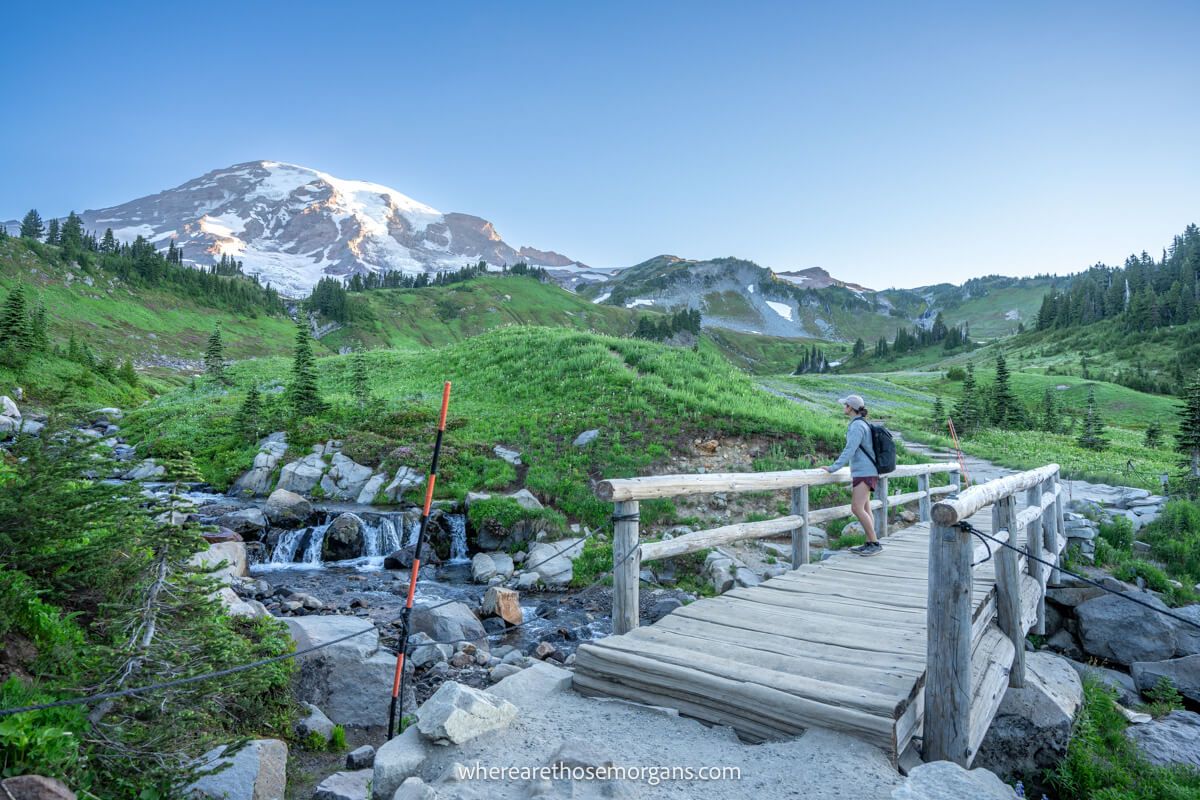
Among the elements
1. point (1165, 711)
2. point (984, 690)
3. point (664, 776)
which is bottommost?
point (1165, 711)

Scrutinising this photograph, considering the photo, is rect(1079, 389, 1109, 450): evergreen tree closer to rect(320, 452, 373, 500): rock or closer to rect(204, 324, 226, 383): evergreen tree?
rect(320, 452, 373, 500): rock

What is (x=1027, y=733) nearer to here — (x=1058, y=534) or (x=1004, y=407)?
(x=1058, y=534)

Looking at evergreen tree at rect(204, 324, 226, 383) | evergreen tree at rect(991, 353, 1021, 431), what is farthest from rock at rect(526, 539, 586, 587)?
evergreen tree at rect(991, 353, 1021, 431)

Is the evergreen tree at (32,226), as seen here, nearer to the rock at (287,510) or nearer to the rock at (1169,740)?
the rock at (287,510)

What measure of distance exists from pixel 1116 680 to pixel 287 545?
1616cm

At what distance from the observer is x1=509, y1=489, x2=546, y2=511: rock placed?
15.3 metres

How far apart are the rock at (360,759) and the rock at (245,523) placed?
10.4 m

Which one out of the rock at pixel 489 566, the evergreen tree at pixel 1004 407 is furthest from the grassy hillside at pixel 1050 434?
the rock at pixel 489 566

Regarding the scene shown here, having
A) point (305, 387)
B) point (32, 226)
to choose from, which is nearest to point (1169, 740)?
point (305, 387)

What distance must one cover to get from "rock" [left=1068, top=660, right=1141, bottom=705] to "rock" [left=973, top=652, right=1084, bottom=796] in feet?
7.71

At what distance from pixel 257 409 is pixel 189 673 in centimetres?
2085

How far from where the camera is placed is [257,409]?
2253 centimetres

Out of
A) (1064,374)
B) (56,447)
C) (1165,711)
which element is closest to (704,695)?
(56,447)

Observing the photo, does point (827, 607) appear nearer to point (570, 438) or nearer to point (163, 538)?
point (163, 538)
